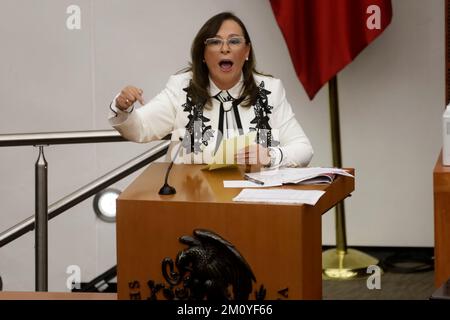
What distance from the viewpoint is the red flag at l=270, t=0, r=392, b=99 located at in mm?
4668

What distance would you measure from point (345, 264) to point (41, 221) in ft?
5.74

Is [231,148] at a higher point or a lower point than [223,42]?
lower

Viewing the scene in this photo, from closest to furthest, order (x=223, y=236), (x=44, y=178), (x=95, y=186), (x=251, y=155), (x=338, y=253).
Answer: (x=223, y=236)
(x=251, y=155)
(x=44, y=178)
(x=95, y=186)
(x=338, y=253)

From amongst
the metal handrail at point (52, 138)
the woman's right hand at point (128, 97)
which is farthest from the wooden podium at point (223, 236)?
the metal handrail at point (52, 138)

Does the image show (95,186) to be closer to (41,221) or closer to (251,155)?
(41,221)

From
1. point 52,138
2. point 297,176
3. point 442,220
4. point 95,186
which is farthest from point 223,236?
point 95,186

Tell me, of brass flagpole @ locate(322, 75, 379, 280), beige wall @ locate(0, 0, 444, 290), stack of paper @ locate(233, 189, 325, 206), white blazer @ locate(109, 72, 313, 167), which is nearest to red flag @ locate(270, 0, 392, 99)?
brass flagpole @ locate(322, 75, 379, 280)

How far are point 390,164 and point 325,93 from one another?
1.73ft

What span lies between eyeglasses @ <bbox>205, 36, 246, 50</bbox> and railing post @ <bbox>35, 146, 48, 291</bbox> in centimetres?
80

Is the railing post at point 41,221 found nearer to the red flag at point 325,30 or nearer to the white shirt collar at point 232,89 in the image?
the white shirt collar at point 232,89

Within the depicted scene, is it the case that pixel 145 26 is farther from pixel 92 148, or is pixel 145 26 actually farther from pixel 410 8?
pixel 410 8

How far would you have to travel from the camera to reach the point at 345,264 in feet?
15.5

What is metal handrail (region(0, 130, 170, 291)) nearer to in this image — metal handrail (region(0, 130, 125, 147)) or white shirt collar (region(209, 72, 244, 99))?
metal handrail (region(0, 130, 125, 147))
